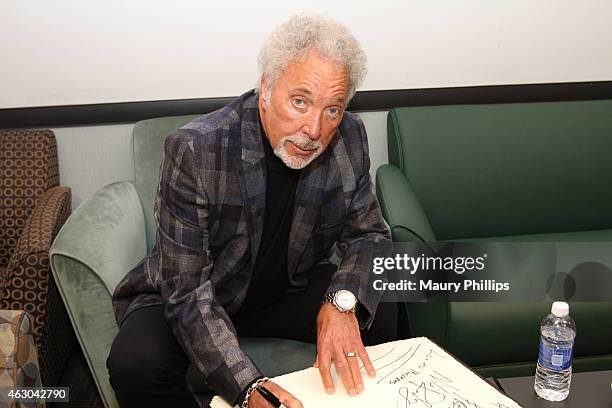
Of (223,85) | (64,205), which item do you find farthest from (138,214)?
(223,85)

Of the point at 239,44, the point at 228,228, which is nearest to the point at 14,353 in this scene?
the point at 228,228

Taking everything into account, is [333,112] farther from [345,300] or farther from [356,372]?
Answer: [356,372]

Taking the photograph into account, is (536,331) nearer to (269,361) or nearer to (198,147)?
(269,361)

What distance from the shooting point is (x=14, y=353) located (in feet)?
4.34

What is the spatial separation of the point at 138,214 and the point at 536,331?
3.94 ft

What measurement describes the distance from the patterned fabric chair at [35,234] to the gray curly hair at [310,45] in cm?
78

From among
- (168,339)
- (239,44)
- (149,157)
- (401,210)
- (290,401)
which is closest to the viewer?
(290,401)

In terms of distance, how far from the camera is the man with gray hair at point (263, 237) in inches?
51.1

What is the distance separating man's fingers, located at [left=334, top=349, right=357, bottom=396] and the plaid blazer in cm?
16

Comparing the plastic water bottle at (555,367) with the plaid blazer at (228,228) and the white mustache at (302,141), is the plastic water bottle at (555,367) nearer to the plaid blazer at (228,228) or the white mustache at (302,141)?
the plaid blazer at (228,228)

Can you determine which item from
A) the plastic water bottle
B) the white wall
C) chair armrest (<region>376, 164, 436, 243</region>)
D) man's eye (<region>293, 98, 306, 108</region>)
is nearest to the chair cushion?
the white wall

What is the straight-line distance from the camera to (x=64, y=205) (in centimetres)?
196

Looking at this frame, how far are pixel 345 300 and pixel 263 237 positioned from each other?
26cm

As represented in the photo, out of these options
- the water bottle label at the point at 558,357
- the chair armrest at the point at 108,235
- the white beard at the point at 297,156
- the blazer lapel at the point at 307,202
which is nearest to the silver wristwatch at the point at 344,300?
the blazer lapel at the point at 307,202
